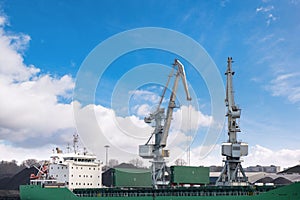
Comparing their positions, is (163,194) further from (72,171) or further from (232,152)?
(72,171)

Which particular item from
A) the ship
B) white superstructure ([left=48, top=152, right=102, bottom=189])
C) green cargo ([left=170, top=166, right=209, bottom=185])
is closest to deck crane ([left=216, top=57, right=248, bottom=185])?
the ship

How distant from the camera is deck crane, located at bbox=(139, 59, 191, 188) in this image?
123ft

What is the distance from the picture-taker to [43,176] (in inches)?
1572

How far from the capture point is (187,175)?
35.4 m

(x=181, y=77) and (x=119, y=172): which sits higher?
(x=181, y=77)

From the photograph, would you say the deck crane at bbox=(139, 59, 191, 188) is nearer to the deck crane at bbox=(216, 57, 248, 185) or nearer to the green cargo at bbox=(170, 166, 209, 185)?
the green cargo at bbox=(170, 166, 209, 185)

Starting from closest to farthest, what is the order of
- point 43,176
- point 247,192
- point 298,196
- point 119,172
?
point 298,196 → point 247,192 → point 119,172 → point 43,176

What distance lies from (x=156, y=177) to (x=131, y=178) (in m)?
2.59

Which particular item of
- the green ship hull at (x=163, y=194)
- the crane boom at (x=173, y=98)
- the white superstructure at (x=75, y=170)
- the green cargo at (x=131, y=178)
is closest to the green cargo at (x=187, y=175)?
the green ship hull at (x=163, y=194)

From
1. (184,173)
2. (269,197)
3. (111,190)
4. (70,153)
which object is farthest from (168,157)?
(269,197)

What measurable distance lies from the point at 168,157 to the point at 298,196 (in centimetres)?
1540

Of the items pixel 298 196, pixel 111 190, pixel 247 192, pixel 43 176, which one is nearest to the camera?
pixel 298 196

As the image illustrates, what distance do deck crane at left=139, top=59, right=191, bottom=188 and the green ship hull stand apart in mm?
4539

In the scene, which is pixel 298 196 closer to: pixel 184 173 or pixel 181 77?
pixel 184 173
